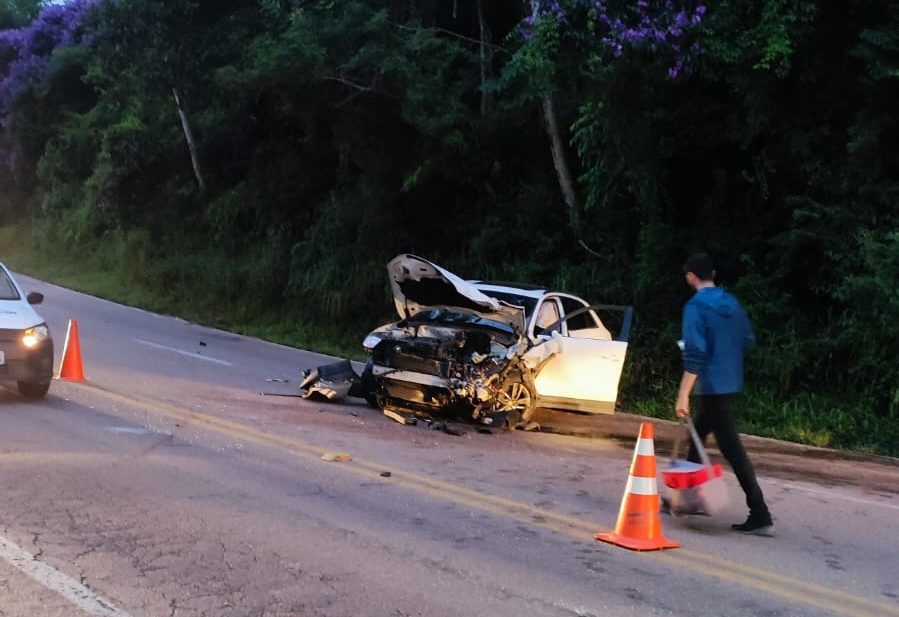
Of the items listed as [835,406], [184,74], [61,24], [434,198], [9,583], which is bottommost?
[9,583]

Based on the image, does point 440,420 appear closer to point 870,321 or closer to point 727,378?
point 727,378

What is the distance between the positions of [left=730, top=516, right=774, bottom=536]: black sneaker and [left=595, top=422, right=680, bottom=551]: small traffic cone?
0.65 metres

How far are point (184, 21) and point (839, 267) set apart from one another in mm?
17152

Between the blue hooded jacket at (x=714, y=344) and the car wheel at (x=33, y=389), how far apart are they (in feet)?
22.6

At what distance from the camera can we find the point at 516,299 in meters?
10.9

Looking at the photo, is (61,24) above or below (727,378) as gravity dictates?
above

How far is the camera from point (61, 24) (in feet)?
140

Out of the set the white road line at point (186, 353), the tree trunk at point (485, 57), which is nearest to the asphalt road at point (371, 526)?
the white road line at point (186, 353)

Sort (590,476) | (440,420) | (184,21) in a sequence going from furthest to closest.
A: (184,21)
(440,420)
(590,476)

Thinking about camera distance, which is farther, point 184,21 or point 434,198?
point 184,21

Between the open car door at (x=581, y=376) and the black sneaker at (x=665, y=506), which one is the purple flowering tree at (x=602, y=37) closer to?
the open car door at (x=581, y=376)

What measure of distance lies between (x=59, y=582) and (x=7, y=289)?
6507 mm

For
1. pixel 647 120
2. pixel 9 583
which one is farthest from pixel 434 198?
pixel 9 583

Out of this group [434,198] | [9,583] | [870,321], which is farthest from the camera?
[434,198]
